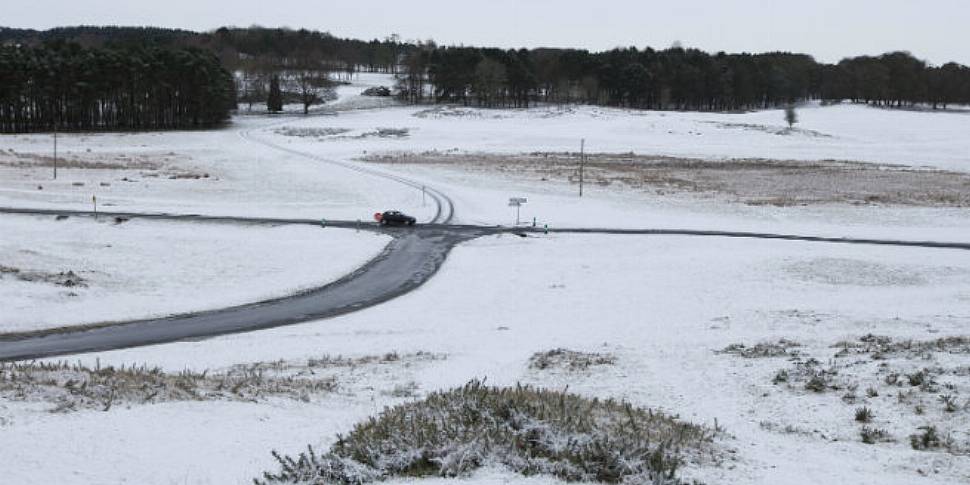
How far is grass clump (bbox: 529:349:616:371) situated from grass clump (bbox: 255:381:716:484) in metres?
7.54

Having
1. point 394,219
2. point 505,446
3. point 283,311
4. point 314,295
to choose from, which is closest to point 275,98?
point 394,219

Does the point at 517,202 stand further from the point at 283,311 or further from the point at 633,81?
the point at 633,81

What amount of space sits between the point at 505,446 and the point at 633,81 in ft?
594

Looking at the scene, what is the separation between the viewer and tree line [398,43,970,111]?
563 ft

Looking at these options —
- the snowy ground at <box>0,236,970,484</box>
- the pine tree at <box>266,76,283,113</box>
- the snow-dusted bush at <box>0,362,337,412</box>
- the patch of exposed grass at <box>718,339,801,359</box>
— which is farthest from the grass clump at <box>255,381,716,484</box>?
the pine tree at <box>266,76,283,113</box>

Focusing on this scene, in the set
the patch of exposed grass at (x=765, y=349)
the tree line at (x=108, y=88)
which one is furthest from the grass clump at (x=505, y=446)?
the tree line at (x=108, y=88)

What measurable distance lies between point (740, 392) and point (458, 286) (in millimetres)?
19332

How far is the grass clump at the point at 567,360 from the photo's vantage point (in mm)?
20516

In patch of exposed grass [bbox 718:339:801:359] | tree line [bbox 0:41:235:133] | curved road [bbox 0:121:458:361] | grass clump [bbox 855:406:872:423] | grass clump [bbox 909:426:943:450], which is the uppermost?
tree line [bbox 0:41:235:133]

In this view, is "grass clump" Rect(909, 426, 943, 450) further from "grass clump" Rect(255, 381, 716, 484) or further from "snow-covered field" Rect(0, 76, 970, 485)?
"grass clump" Rect(255, 381, 716, 484)

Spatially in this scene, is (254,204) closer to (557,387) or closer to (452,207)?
(452,207)

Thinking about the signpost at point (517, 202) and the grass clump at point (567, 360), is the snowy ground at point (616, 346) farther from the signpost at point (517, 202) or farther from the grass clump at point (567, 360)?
the signpost at point (517, 202)

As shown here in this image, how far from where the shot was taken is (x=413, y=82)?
179750 mm

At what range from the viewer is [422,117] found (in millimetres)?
146125
